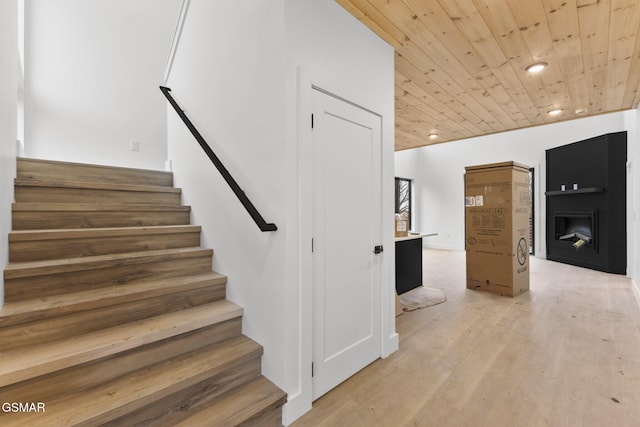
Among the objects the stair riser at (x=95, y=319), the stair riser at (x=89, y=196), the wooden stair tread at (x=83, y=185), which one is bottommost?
the stair riser at (x=95, y=319)

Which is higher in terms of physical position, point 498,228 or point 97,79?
point 97,79

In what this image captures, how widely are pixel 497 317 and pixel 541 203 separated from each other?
474 centimetres

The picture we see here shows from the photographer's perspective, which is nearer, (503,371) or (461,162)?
(503,371)

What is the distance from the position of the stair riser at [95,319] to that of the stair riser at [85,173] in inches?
62.7

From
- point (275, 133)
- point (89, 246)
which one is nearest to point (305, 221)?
point (275, 133)

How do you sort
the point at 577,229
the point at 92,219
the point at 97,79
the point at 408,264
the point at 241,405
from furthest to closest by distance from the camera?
the point at 577,229
the point at 408,264
the point at 97,79
the point at 92,219
the point at 241,405

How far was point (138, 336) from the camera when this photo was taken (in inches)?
60.7

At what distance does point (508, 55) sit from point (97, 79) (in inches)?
192

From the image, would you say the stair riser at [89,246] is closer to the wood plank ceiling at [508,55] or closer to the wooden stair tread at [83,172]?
the wooden stair tread at [83,172]

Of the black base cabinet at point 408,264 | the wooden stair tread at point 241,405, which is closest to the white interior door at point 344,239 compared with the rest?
the wooden stair tread at point 241,405

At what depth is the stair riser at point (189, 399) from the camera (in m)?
1.38

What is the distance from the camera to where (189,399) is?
151 centimetres

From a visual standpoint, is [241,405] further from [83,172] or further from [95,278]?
[83,172]

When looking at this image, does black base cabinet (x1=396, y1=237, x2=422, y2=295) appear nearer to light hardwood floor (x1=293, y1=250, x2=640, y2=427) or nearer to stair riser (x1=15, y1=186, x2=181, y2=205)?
light hardwood floor (x1=293, y1=250, x2=640, y2=427)
